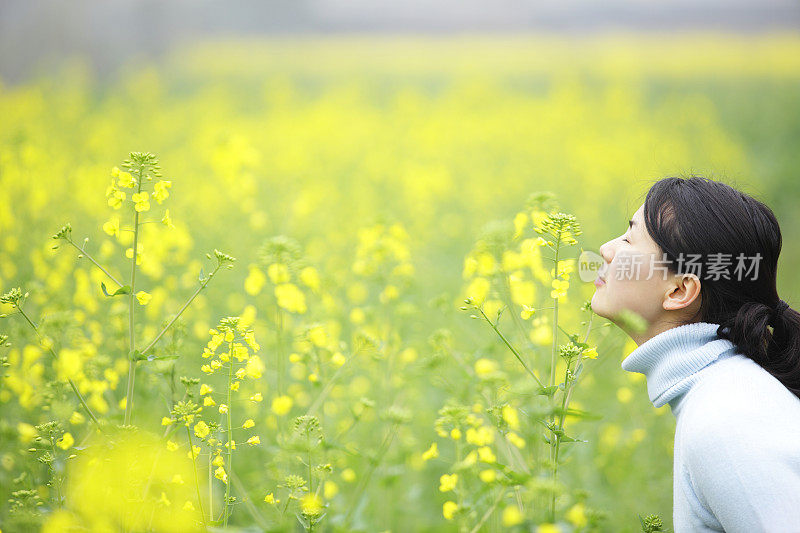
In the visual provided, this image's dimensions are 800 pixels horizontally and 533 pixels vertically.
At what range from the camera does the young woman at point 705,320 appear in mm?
1342

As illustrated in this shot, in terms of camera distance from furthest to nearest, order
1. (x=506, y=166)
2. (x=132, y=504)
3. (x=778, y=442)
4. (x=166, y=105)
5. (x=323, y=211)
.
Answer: (x=166, y=105) < (x=506, y=166) < (x=323, y=211) < (x=132, y=504) < (x=778, y=442)

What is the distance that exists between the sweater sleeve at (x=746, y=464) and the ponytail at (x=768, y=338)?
204 millimetres

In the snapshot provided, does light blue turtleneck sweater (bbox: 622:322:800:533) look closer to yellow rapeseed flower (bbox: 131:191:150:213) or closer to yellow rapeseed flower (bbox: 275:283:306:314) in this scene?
yellow rapeseed flower (bbox: 275:283:306:314)

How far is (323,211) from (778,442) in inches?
174

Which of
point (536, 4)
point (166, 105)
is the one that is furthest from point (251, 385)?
point (536, 4)

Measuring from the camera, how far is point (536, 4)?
33.3ft

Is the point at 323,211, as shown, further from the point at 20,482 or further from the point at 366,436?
the point at 20,482

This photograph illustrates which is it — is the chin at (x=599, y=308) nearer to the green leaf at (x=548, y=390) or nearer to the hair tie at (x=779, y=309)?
the green leaf at (x=548, y=390)

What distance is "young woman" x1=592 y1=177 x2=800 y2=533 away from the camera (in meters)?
1.34

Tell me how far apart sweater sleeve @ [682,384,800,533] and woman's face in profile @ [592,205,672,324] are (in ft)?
1.05

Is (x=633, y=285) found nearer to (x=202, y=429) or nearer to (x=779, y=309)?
(x=779, y=309)

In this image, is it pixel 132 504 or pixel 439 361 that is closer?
pixel 132 504

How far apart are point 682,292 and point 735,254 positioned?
15 cm

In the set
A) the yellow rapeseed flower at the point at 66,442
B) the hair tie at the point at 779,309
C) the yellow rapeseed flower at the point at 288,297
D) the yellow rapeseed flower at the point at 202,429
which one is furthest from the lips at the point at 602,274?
the yellow rapeseed flower at the point at 66,442
